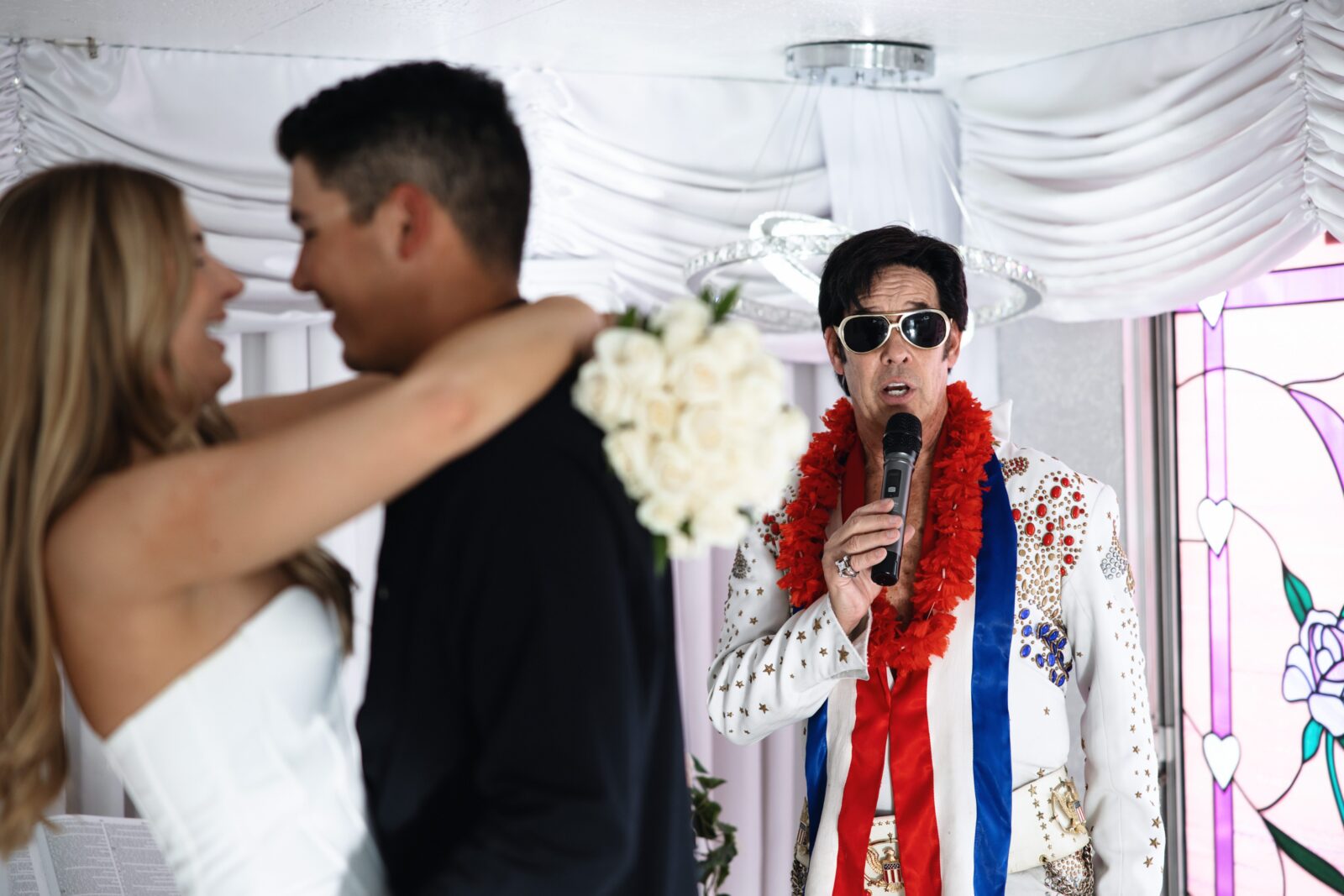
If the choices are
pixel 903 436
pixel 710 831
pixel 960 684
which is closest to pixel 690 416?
pixel 903 436

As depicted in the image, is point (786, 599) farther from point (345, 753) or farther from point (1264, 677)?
point (1264, 677)

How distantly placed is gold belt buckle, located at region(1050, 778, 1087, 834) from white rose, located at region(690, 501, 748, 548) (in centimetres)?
129

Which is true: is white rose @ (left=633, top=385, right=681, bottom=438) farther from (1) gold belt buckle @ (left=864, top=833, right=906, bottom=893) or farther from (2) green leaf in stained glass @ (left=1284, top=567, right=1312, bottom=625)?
(2) green leaf in stained glass @ (left=1284, top=567, right=1312, bottom=625)

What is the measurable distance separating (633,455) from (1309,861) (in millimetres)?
2981

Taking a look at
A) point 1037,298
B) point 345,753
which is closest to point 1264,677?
point 1037,298

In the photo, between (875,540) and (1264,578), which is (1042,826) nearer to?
(875,540)

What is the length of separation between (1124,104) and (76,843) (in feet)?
10.5

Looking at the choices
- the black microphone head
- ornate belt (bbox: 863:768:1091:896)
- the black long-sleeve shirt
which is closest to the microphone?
the black microphone head

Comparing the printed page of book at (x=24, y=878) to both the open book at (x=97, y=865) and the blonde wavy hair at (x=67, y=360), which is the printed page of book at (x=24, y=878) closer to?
the open book at (x=97, y=865)

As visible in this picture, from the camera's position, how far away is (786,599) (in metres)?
2.55

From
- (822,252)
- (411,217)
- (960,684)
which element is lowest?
(960,684)

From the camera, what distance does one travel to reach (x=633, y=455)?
1241 millimetres

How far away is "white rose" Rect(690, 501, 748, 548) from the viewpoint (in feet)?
4.15

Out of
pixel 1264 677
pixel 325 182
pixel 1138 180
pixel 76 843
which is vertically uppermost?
pixel 1138 180
